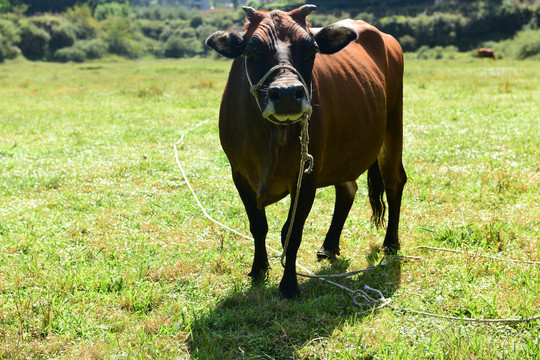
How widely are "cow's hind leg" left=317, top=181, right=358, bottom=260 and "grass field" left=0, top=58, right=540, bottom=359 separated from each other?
0.53 feet

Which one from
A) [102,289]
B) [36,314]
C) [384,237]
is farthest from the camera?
[384,237]

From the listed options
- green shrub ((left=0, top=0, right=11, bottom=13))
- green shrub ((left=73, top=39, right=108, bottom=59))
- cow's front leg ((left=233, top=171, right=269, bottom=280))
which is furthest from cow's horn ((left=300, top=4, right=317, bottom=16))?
green shrub ((left=0, top=0, right=11, bottom=13))

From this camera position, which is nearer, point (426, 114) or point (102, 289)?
point (102, 289)

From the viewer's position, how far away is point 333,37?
398cm

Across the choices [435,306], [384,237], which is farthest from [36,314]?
[384,237]

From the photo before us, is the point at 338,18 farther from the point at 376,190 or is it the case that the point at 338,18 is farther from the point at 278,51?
the point at 278,51

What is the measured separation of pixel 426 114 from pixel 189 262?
8914 mm

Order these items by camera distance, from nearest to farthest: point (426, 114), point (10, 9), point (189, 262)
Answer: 1. point (189, 262)
2. point (426, 114)
3. point (10, 9)

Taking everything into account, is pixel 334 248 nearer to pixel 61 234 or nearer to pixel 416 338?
pixel 416 338

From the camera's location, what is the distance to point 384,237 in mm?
5477

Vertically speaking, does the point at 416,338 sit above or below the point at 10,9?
above

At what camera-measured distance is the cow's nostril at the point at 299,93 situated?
10.6ft

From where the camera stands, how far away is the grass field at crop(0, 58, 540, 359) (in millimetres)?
3518

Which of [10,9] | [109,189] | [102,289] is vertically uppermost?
[102,289]
